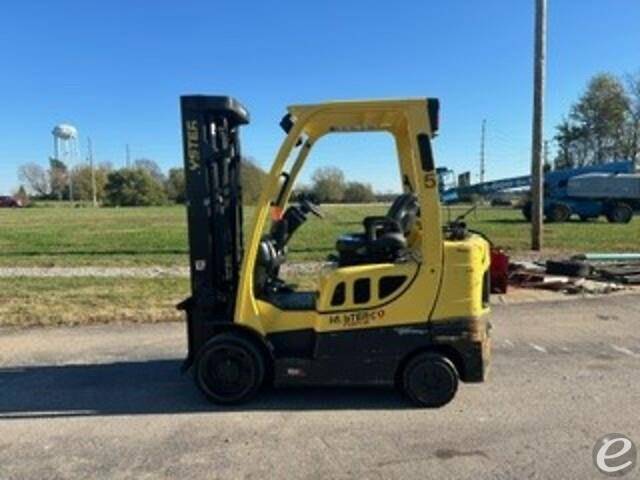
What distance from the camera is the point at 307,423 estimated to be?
4.91 meters

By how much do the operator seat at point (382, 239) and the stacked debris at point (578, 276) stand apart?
5.69 m

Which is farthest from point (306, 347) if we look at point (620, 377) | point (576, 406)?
point (620, 377)

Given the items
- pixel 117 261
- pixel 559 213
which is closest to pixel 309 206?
pixel 117 261

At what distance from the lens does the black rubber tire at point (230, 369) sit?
17.4 ft

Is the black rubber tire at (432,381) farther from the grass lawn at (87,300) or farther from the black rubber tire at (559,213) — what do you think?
the black rubber tire at (559,213)

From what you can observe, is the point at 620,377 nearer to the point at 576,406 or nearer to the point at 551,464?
the point at 576,406

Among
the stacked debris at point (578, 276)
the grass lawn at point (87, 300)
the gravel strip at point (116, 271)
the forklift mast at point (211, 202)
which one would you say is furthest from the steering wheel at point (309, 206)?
the gravel strip at point (116, 271)

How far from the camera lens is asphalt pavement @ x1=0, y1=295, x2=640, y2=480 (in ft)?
13.6

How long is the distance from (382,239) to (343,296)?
1.84 ft

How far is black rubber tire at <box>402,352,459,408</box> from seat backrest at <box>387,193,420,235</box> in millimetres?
1138

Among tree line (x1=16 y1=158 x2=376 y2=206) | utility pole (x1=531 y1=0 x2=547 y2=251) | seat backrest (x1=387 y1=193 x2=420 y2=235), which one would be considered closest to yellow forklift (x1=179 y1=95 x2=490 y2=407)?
seat backrest (x1=387 y1=193 x2=420 y2=235)

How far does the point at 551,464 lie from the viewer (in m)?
4.12

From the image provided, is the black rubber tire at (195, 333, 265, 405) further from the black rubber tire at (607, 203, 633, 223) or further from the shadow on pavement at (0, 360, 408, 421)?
the black rubber tire at (607, 203, 633, 223)

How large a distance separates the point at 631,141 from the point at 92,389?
239 ft
